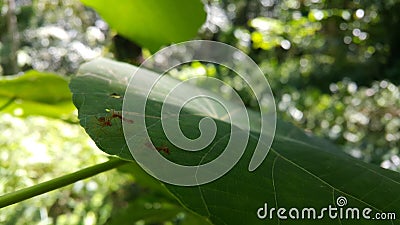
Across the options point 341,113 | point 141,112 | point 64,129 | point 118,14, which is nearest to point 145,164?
point 141,112

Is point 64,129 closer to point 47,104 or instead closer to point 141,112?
point 47,104

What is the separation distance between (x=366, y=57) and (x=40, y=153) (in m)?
1.42

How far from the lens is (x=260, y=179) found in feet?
1.19

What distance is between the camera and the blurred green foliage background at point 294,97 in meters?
1.38

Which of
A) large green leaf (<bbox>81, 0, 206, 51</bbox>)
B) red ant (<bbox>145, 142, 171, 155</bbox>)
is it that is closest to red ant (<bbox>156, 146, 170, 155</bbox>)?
red ant (<bbox>145, 142, 171, 155</bbox>)

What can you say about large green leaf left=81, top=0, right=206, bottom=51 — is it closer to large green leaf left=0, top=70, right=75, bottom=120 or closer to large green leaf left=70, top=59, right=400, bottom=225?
large green leaf left=0, top=70, right=75, bottom=120

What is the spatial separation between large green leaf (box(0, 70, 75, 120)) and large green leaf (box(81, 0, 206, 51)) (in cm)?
14

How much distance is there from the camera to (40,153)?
1.44m

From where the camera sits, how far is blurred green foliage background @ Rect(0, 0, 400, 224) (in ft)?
4.53

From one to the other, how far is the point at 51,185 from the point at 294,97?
2.14 meters

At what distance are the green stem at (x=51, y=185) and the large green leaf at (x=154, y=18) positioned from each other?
39cm

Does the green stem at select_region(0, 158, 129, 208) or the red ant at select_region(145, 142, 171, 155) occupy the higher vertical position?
the red ant at select_region(145, 142, 171, 155)

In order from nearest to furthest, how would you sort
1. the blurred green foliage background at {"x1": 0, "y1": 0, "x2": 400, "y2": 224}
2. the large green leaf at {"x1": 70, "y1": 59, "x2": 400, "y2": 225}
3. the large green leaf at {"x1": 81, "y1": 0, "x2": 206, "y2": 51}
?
the large green leaf at {"x1": 70, "y1": 59, "x2": 400, "y2": 225} < the large green leaf at {"x1": 81, "y1": 0, "x2": 206, "y2": 51} < the blurred green foliage background at {"x1": 0, "y1": 0, "x2": 400, "y2": 224}

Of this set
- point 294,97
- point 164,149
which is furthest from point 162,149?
point 294,97
